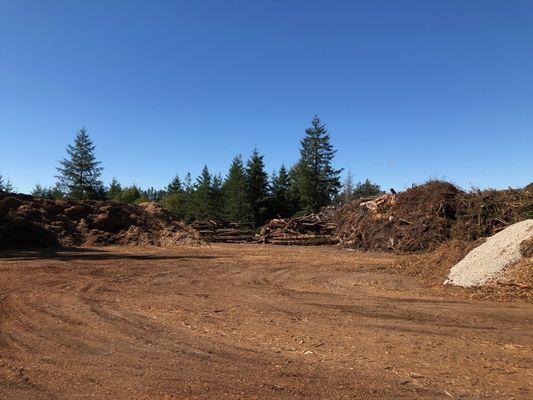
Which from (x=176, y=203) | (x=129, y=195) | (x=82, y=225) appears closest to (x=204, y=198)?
(x=176, y=203)

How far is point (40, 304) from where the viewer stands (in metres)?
8.78

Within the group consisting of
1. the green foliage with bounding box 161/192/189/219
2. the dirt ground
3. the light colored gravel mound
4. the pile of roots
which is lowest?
the dirt ground

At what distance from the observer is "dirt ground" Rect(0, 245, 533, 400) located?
473 centimetres

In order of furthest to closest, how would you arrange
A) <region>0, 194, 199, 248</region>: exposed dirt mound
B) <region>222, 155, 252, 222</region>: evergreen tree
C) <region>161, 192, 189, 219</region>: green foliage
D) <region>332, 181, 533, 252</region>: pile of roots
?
<region>161, 192, 189, 219</region>: green foliage → <region>222, 155, 252, 222</region>: evergreen tree → <region>0, 194, 199, 248</region>: exposed dirt mound → <region>332, 181, 533, 252</region>: pile of roots

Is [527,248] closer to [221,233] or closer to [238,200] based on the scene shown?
[221,233]

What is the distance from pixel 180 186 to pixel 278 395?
74.3m

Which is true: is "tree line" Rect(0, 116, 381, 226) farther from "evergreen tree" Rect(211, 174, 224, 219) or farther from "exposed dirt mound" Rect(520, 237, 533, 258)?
"exposed dirt mound" Rect(520, 237, 533, 258)

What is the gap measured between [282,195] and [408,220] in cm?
3200

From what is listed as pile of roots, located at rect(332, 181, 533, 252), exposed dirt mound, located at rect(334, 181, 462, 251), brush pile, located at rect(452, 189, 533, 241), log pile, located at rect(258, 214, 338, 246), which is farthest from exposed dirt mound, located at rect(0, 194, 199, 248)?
brush pile, located at rect(452, 189, 533, 241)

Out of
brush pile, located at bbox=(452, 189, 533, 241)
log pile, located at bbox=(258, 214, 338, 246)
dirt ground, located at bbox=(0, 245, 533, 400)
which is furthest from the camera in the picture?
log pile, located at bbox=(258, 214, 338, 246)

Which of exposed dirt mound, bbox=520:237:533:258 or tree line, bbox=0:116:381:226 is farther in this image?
tree line, bbox=0:116:381:226

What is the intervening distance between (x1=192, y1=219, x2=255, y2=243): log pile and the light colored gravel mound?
74.0 ft

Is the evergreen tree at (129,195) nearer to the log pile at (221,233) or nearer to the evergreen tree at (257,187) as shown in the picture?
the evergreen tree at (257,187)

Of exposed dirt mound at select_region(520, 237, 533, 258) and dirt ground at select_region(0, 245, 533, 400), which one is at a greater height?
exposed dirt mound at select_region(520, 237, 533, 258)
